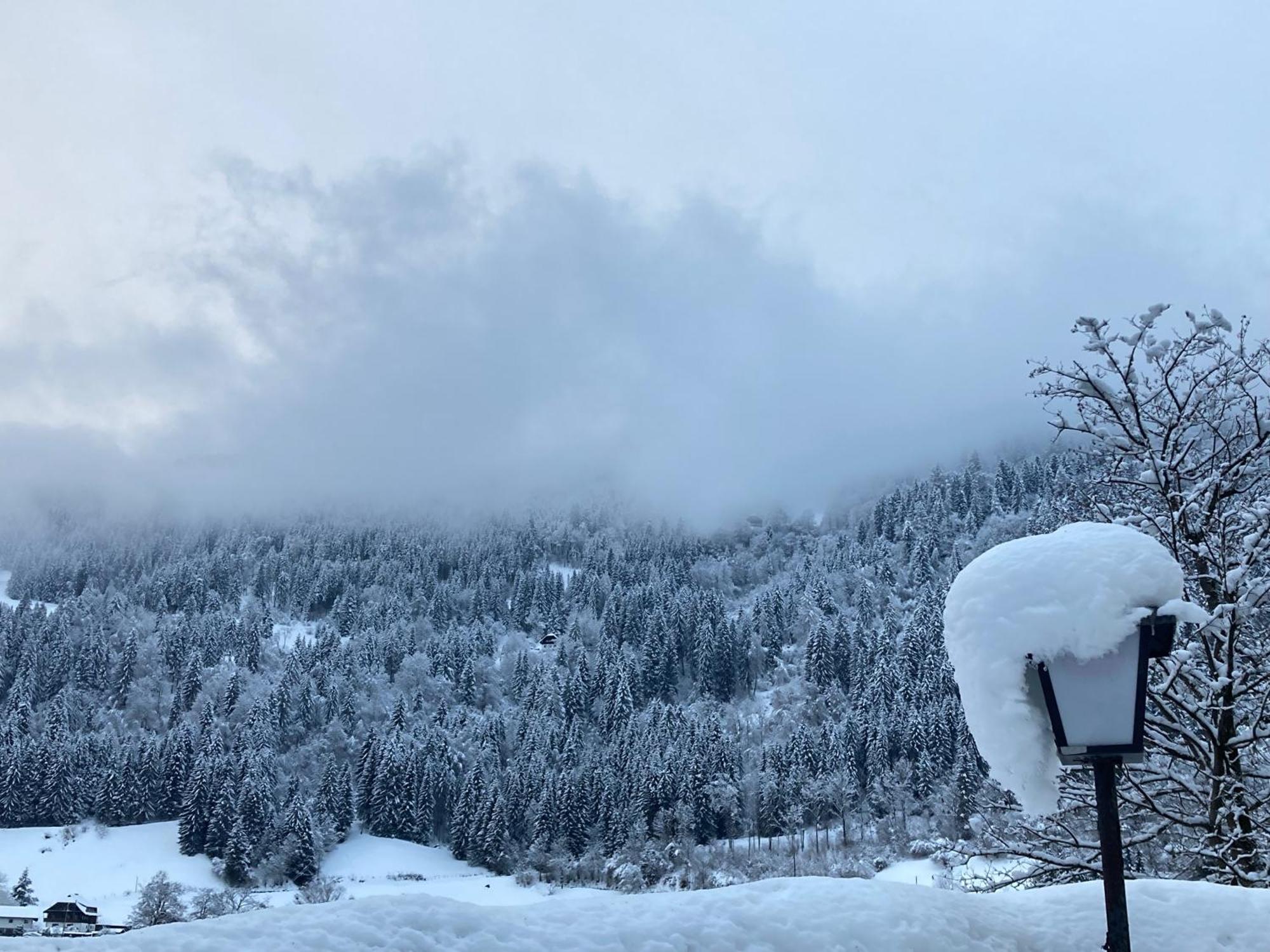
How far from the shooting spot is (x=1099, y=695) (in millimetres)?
5270

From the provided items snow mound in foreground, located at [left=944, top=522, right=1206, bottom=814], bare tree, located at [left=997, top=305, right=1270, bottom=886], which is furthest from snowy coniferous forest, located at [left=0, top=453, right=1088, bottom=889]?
snow mound in foreground, located at [left=944, top=522, right=1206, bottom=814]

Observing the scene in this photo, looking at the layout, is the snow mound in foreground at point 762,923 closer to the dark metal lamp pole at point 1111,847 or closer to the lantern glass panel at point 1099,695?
the dark metal lamp pole at point 1111,847

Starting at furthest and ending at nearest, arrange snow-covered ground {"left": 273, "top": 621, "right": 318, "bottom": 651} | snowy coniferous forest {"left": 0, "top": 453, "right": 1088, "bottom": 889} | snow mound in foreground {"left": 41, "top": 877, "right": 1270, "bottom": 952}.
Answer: snow-covered ground {"left": 273, "top": 621, "right": 318, "bottom": 651} < snowy coniferous forest {"left": 0, "top": 453, "right": 1088, "bottom": 889} < snow mound in foreground {"left": 41, "top": 877, "right": 1270, "bottom": 952}

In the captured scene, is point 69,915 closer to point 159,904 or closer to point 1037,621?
point 159,904

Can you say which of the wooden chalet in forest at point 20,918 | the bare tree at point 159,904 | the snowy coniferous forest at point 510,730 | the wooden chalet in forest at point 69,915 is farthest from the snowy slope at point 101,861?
the wooden chalet in forest at point 20,918

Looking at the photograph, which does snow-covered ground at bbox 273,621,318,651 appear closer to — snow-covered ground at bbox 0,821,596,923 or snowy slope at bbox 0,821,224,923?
snowy slope at bbox 0,821,224,923

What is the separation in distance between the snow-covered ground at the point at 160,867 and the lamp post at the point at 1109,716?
86697 mm

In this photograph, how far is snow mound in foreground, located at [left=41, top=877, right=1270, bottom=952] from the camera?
484 cm

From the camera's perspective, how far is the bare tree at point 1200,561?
9.18m

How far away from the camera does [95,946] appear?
4395 millimetres

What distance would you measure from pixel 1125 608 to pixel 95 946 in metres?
6.03

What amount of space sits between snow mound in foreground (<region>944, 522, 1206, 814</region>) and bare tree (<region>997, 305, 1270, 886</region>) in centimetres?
371

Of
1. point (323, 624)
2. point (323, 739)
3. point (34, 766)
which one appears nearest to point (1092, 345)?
point (34, 766)

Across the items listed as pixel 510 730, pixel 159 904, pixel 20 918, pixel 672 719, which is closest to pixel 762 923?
pixel 159 904
